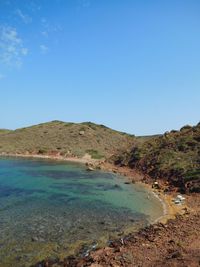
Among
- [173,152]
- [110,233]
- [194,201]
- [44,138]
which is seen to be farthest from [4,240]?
[44,138]

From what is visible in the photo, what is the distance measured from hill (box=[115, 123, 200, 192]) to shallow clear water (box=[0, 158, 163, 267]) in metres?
5.73

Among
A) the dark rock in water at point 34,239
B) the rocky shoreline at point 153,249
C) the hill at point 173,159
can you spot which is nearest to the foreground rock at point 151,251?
the rocky shoreline at point 153,249

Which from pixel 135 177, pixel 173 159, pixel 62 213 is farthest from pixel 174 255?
pixel 135 177

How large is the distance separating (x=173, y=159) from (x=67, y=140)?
49828mm

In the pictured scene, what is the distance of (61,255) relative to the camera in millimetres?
20469

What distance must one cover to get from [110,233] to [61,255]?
18.6 feet

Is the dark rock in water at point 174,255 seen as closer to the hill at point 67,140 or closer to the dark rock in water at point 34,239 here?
the dark rock in water at point 34,239

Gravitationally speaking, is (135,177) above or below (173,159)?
below

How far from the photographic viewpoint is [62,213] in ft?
101

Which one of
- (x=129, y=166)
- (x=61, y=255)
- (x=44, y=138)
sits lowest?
(x=61, y=255)

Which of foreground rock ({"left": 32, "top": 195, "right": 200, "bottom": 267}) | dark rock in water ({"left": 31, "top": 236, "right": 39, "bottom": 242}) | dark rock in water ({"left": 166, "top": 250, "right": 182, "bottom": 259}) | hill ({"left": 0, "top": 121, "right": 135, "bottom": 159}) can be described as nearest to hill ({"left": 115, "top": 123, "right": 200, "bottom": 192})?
foreground rock ({"left": 32, "top": 195, "right": 200, "bottom": 267})

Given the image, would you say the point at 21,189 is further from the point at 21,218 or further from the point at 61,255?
the point at 61,255

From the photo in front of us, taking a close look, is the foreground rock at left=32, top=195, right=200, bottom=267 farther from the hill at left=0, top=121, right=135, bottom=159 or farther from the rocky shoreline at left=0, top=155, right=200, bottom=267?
the hill at left=0, top=121, right=135, bottom=159

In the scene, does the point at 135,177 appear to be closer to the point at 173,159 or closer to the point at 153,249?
the point at 173,159
